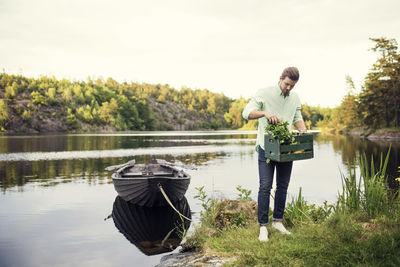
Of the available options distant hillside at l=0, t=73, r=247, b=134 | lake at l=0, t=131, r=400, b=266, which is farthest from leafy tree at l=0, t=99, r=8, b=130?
lake at l=0, t=131, r=400, b=266

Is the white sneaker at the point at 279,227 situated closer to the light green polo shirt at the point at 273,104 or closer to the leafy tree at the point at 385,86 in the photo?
the light green polo shirt at the point at 273,104

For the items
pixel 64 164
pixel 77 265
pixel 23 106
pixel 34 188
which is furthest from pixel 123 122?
pixel 77 265

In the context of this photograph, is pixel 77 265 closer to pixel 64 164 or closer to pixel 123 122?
pixel 64 164

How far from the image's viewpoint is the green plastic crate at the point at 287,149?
176 inches

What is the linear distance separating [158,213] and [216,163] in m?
14.1

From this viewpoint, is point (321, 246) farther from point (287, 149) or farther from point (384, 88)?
point (384, 88)

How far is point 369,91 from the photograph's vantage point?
52.6 m

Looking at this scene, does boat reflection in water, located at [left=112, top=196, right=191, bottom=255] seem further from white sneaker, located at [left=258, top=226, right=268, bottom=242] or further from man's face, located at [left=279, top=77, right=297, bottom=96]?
man's face, located at [left=279, top=77, right=297, bottom=96]

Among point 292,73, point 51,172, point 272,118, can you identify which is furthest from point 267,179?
point 51,172

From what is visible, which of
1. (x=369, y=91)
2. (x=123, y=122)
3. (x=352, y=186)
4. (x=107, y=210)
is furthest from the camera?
(x=123, y=122)

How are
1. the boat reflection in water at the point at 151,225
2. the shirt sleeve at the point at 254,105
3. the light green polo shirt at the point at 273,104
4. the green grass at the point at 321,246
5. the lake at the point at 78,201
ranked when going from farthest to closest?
the boat reflection in water at the point at 151,225 → the lake at the point at 78,201 → the light green polo shirt at the point at 273,104 → the shirt sleeve at the point at 254,105 → the green grass at the point at 321,246

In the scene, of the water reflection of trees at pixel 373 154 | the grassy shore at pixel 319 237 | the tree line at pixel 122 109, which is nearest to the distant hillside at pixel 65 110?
the tree line at pixel 122 109

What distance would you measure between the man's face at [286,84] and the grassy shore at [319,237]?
1982 mm

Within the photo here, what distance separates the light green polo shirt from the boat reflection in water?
3241 millimetres
